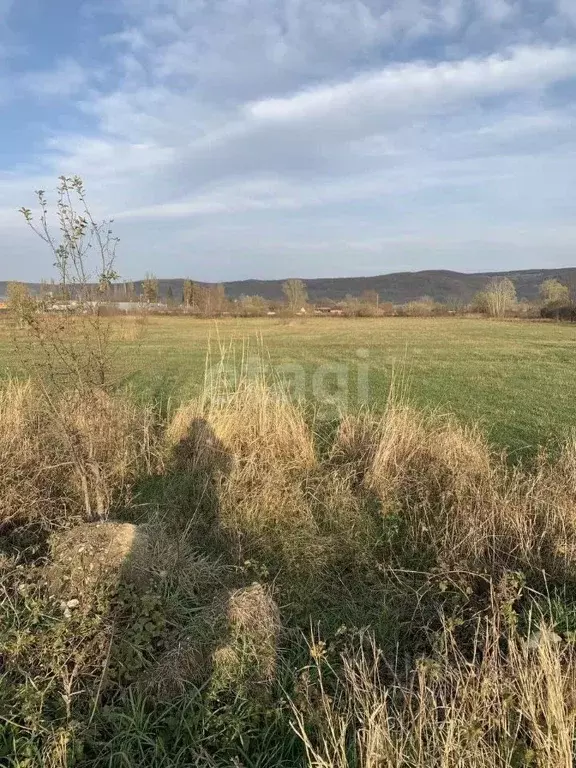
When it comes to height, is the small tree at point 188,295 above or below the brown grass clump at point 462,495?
above

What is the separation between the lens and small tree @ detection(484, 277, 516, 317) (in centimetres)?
5959

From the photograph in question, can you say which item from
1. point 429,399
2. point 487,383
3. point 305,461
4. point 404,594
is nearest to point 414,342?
point 487,383

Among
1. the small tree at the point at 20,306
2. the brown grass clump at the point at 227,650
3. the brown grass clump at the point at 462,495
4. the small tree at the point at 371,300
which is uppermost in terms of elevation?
the small tree at the point at 371,300

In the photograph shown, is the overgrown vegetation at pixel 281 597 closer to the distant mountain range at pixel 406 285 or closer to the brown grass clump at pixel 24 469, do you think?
the brown grass clump at pixel 24 469

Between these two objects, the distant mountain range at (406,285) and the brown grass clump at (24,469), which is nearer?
the brown grass clump at (24,469)

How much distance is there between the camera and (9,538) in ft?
14.1

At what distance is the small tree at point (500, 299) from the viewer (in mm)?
59594

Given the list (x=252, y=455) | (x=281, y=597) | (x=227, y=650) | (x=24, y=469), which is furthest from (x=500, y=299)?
(x=227, y=650)

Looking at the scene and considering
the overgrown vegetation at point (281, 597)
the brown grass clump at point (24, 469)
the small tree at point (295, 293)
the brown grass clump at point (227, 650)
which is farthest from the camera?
the small tree at point (295, 293)

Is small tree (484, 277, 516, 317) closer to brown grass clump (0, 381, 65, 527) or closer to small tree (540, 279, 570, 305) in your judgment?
small tree (540, 279, 570, 305)

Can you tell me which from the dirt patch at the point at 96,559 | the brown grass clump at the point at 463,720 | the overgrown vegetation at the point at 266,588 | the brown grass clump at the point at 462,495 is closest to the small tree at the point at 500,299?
the brown grass clump at the point at 462,495

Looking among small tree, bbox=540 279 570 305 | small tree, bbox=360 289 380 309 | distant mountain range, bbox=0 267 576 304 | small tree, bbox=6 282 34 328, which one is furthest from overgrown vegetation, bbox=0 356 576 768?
distant mountain range, bbox=0 267 576 304

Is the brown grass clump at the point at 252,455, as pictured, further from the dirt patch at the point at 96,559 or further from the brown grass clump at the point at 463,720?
the brown grass clump at the point at 463,720

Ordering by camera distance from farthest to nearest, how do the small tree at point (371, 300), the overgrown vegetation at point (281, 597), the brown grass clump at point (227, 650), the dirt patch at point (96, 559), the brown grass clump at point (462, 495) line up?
the small tree at point (371, 300), the brown grass clump at point (462, 495), the dirt patch at point (96, 559), the brown grass clump at point (227, 650), the overgrown vegetation at point (281, 597)
